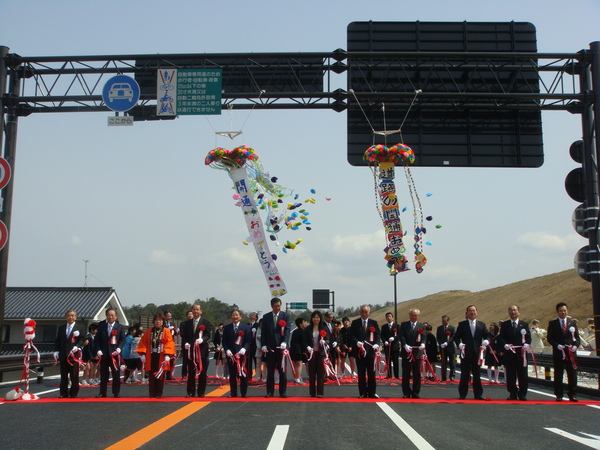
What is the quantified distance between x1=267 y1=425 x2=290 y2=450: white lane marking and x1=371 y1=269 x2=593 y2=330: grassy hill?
50.1 m

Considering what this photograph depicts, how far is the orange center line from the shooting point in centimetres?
676

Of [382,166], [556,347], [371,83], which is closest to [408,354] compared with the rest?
[556,347]

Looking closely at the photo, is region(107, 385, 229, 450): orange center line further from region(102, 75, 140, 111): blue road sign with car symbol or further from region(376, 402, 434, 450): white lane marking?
region(102, 75, 140, 111): blue road sign with car symbol

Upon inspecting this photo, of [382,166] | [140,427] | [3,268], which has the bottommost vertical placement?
[140,427]

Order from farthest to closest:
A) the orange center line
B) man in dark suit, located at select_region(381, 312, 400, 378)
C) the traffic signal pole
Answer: man in dark suit, located at select_region(381, 312, 400, 378) → the traffic signal pole → the orange center line

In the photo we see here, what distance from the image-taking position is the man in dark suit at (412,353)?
1203cm

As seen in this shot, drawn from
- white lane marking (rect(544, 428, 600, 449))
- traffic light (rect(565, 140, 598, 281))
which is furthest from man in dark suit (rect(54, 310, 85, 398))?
traffic light (rect(565, 140, 598, 281))

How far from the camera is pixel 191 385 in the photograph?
11.8 meters

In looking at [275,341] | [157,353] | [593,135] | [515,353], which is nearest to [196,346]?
[157,353]

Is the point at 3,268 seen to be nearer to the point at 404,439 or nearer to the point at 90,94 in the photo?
the point at 90,94

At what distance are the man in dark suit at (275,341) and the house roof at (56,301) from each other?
82.2ft

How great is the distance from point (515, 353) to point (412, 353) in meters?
1.91

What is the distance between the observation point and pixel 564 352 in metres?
11.8

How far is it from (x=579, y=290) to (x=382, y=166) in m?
54.6
